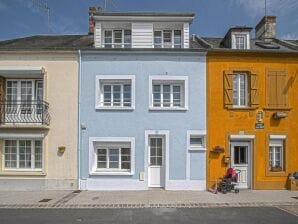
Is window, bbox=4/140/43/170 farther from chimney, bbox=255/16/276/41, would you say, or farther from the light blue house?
chimney, bbox=255/16/276/41

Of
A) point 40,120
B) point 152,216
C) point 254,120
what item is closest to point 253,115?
point 254,120

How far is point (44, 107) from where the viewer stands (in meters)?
14.6

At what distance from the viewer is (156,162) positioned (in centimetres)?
1489

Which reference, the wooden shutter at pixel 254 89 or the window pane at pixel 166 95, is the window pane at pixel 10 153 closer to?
the window pane at pixel 166 95

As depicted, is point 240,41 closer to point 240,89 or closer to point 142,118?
point 240,89

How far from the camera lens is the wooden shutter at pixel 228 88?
48.7 feet

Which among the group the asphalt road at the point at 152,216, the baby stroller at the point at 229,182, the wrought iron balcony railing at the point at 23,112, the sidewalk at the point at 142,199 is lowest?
the sidewalk at the point at 142,199

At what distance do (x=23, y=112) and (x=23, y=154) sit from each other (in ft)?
6.50

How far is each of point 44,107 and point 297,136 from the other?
1199 centimetres

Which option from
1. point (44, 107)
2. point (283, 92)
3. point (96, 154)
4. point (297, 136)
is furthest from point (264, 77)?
point (44, 107)

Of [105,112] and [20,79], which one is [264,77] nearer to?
[105,112]

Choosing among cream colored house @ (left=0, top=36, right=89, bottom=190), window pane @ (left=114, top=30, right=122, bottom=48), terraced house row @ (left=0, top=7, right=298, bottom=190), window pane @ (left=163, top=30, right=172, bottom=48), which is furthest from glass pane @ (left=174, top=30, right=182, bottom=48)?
cream colored house @ (left=0, top=36, right=89, bottom=190)

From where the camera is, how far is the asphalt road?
371 inches

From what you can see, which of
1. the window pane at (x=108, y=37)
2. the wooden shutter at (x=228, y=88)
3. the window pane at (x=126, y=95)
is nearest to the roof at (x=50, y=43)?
the window pane at (x=108, y=37)
